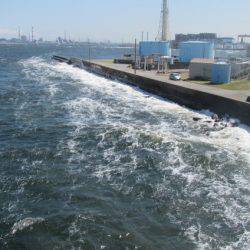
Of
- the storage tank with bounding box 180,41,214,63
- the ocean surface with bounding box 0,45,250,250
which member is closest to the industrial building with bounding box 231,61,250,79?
the ocean surface with bounding box 0,45,250,250

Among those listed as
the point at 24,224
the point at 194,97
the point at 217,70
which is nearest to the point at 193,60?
the point at 217,70

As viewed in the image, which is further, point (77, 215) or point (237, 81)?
point (237, 81)

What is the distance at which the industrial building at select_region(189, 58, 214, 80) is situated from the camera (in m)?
58.2

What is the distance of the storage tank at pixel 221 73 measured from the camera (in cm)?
5353

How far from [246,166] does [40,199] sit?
1336 cm

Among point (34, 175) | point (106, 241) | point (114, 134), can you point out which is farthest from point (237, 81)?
point (106, 241)

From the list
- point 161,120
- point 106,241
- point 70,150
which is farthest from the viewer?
point 161,120

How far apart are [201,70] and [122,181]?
39.2 m

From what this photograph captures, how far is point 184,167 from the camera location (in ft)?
85.0

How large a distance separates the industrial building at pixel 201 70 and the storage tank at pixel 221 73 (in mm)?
2597

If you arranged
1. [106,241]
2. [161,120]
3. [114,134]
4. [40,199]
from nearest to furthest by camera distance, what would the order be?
[106,241], [40,199], [114,134], [161,120]

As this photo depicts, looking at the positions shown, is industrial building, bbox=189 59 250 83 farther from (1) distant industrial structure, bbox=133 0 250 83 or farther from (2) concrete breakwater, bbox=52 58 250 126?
(2) concrete breakwater, bbox=52 58 250 126

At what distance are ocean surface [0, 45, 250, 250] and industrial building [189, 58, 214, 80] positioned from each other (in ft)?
57.1

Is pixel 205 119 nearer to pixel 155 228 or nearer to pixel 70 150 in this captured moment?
pixel 70 150
